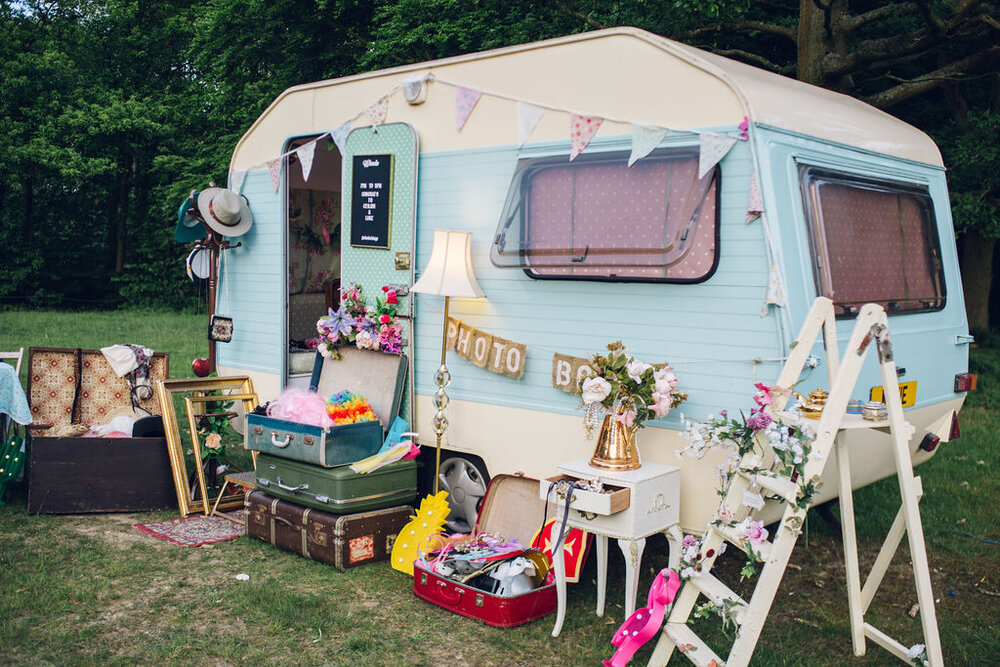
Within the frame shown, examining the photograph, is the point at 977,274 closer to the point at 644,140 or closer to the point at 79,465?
the point at 644,140

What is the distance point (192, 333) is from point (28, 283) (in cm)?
846

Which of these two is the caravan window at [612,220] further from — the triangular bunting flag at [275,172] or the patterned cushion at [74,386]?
the patterned cushion at [74,386]

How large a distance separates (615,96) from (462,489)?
2486mm

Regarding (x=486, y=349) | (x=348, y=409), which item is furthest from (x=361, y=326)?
(x=486, y=349)

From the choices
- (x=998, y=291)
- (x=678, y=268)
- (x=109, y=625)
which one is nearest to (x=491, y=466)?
(x=678, y=268)

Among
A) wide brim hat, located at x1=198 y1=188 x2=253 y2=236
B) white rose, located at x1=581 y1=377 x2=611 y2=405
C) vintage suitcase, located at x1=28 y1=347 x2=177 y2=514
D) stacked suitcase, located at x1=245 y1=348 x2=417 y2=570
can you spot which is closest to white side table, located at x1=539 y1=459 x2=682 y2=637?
white rose, located at x1=581 y1=377 x2=611 y2=405

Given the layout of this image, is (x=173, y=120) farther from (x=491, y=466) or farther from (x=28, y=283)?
(x=491, y=466)

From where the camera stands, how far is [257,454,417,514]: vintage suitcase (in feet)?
16.6

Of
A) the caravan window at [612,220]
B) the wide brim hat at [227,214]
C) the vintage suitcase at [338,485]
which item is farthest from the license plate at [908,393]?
the wide brim hat at [227,214]

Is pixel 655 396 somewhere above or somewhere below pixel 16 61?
below

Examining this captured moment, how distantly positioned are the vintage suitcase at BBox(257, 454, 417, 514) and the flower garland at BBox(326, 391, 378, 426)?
1.05 feet

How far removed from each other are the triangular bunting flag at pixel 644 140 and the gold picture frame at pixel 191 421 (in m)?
3.34

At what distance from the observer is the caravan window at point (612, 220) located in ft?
13.9

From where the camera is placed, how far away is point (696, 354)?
14.0ft
